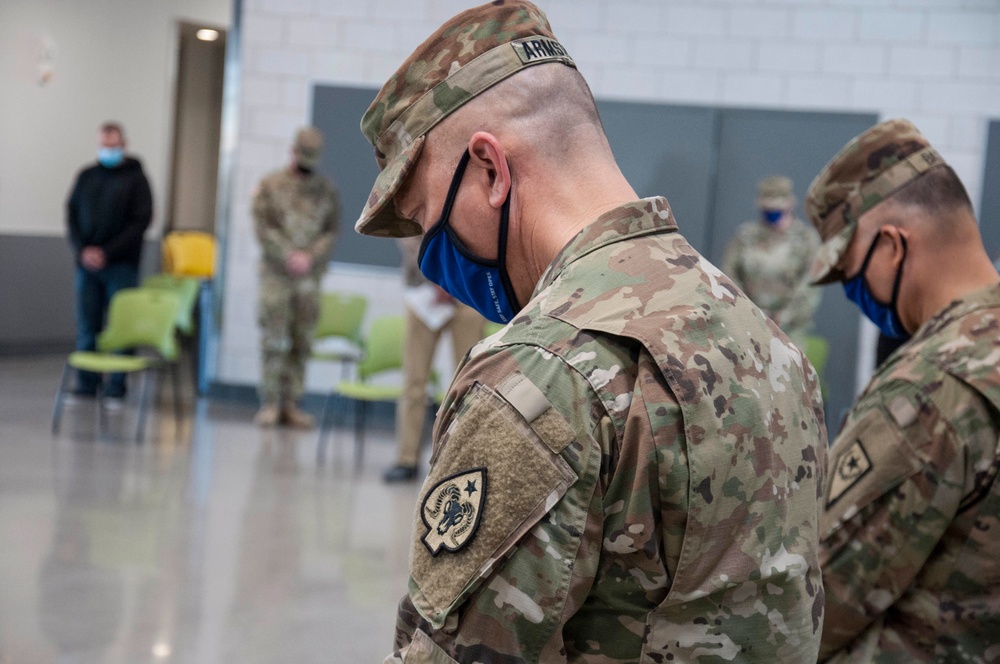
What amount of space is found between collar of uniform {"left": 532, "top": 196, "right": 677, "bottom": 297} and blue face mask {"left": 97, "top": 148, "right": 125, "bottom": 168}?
277 inches

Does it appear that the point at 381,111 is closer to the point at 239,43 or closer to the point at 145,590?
the point at 145,590

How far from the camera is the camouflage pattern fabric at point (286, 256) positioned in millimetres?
6828

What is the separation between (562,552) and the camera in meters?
0.90

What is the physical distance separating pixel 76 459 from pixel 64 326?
4328 mm

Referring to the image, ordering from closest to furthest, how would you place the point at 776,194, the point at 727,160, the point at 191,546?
the point at 191,546 < the point at 776,194 < the point at 727,160

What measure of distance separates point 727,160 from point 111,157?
4204 millimetres

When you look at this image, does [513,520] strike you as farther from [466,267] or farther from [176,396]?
[176,396]

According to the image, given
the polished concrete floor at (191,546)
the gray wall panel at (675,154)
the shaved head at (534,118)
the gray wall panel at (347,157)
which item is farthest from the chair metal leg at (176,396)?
the shaved head at (534,118)

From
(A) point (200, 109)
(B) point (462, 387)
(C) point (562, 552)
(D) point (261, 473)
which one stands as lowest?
(D) point (261, 473)

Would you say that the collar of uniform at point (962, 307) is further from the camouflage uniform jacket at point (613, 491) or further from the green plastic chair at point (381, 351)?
the green plastic chair at point (381, 351)

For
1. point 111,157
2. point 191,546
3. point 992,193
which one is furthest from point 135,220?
point 992,193

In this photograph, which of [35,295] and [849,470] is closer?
[849,470]

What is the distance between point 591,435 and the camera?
91 centimetres

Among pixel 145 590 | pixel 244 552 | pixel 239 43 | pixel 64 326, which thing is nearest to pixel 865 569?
pixel 145 590
